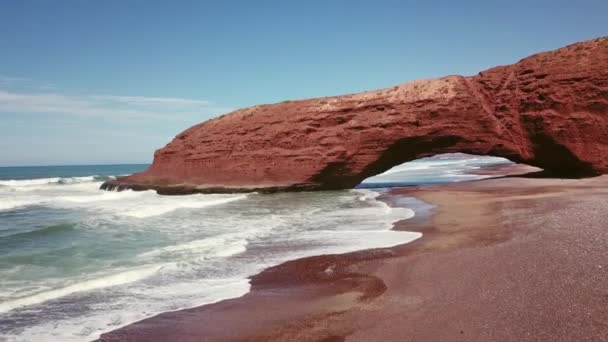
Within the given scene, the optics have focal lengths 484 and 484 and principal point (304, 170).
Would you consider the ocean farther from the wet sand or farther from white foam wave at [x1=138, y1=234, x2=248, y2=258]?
the wet sand

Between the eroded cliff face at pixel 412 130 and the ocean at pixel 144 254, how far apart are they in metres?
9.39

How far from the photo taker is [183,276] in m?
9.47

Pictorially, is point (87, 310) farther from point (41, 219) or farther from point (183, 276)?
point (41, 219)

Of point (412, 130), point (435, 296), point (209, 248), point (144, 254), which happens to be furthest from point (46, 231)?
point (412, 130)

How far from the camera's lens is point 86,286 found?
29.1 ft

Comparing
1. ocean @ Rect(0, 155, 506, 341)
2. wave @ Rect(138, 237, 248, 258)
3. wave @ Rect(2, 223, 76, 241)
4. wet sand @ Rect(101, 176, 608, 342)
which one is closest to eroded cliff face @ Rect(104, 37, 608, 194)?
ocean @ Rect(0, 155, 506, 341)

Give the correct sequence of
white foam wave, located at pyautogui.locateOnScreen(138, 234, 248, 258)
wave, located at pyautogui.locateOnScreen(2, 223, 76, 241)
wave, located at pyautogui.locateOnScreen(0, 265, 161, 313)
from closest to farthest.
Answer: wave, located at pyautogui.locateOnScreen(0, 265, 161, 313) < white foam wave, located at pyautogui.locateOnScreen(138, 234, 248, 258) < wave, located at pyautogui.locateOnScreen(2, 223, 76, 241)

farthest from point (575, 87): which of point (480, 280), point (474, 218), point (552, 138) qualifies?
point (480, 280)

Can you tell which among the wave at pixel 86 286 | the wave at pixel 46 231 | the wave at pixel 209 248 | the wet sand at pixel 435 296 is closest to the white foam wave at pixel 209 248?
the wave at pixel 209 248

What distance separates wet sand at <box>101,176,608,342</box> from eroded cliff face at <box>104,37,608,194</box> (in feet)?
55.8

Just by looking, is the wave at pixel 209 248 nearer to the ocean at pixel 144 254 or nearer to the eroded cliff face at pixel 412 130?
the ocean at pixel 144 254

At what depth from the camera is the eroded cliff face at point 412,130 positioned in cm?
2567

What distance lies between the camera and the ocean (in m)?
7.44

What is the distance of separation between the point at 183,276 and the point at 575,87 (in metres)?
24.1
